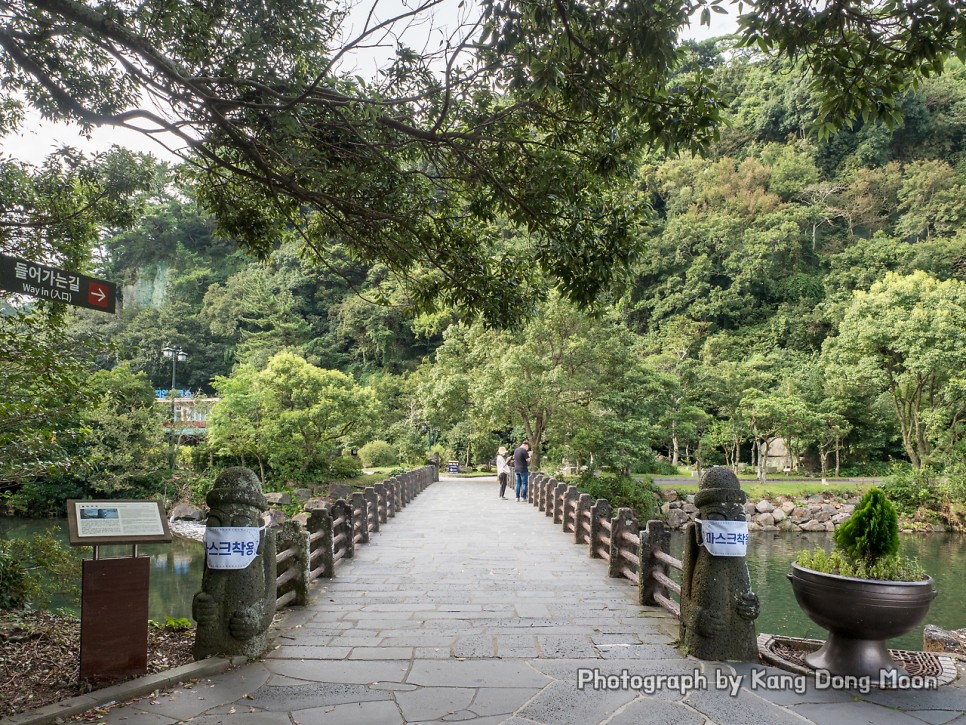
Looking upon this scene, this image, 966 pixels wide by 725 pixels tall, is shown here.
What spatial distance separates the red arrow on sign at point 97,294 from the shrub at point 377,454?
1206 inches

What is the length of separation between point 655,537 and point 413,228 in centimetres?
387

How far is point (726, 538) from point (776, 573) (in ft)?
47.8

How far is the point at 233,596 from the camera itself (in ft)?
17.0

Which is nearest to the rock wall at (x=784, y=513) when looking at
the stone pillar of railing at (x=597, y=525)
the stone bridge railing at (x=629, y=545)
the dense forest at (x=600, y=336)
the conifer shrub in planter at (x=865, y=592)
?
the dense forest at (x=600, y=336)

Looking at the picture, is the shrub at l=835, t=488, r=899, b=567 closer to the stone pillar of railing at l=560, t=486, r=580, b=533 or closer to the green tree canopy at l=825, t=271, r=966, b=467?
the stone pillar of railing at l=560, t=486, r=580, b=533

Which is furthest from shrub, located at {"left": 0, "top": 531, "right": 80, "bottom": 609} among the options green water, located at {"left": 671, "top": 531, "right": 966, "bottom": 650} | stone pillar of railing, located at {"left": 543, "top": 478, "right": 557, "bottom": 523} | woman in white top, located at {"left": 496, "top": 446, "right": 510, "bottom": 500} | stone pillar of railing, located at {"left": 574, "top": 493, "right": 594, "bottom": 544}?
woman in white top, located at {"left": 496, "top": 446, "right": 510, "bottom": 500}

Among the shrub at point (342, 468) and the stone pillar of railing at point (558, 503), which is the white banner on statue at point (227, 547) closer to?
the stone pillar of railing at point (558, 503)

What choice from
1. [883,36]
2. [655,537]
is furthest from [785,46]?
[655,537]

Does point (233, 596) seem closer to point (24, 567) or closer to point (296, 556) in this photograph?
point (296, 556)

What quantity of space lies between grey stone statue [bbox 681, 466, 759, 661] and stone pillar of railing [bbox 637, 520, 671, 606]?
5.33 ft

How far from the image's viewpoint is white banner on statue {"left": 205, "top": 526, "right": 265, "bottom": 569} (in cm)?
512

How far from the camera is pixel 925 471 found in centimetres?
2555

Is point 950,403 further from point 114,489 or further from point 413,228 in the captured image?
point 114,489

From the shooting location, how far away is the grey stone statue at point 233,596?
5.09m
